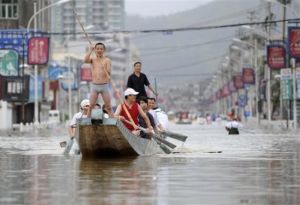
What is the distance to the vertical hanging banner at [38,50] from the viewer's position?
7119 centimetres

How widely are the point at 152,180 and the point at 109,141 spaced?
21.2 ft

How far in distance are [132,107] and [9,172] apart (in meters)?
5.85

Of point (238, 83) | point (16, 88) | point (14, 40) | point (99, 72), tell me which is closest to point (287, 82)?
point (16, 88)

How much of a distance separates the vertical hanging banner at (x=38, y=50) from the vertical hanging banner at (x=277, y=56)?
16.8 m

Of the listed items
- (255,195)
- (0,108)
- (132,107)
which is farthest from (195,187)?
(0,108)

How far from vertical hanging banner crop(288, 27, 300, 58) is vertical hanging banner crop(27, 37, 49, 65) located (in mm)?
18059

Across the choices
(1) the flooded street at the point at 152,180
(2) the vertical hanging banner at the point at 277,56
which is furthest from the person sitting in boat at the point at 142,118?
(2) the vertical hanging banner at the point at 277,56

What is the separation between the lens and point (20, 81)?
2899 inches

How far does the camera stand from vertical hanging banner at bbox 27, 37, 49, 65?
234 ft

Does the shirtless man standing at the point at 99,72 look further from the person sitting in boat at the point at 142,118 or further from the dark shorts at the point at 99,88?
the person sitting in boat at the point at 142,118

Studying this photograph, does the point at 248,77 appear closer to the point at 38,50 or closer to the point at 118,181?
the point at 38,50

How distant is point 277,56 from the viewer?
76.4 metres

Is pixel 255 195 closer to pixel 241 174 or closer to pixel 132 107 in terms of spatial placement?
pixel 241 174

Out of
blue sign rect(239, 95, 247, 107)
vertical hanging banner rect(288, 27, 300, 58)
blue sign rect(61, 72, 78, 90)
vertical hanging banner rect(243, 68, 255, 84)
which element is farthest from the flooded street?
blue sign rect(239, 95, 247, 107)
